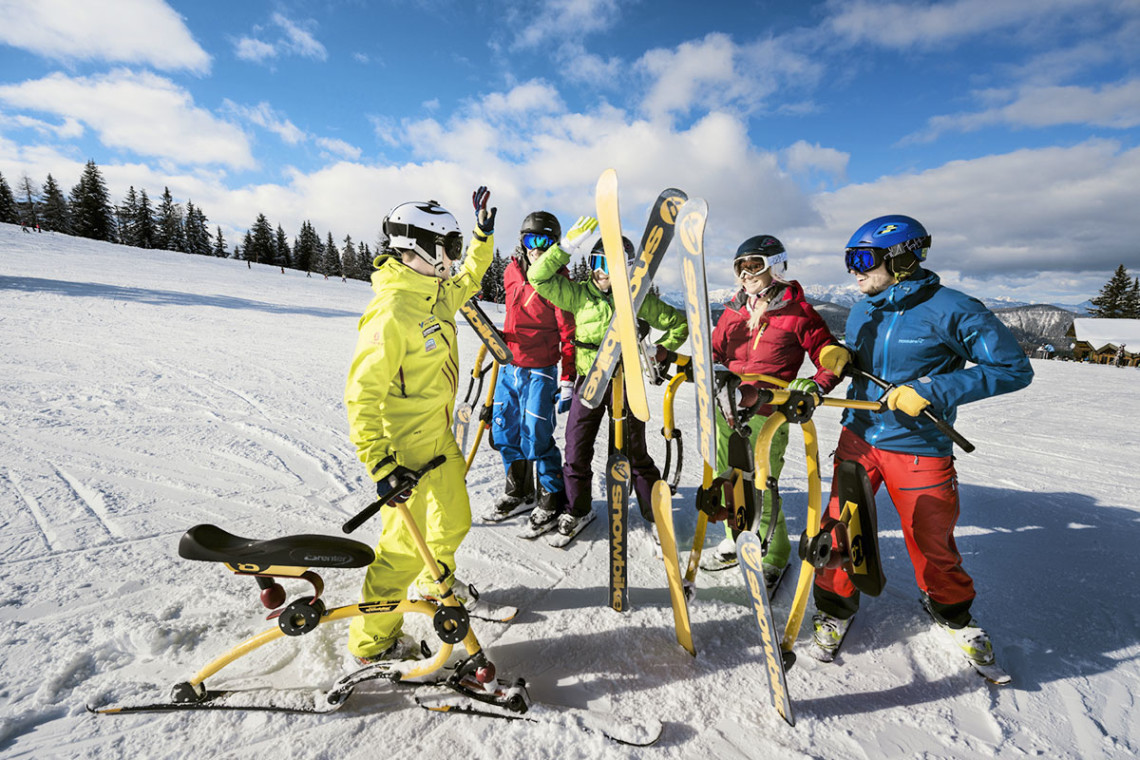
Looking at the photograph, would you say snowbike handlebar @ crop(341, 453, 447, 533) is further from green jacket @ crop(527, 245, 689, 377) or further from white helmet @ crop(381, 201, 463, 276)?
green jacket @ crop(527, 245, 689, 377)

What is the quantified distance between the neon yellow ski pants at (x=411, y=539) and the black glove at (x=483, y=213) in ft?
5.01

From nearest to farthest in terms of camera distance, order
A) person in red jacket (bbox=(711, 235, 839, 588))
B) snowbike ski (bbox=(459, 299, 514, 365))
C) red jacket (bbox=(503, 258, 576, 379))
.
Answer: person in red jacket (bbox=(711, 235, 839, 588)) → snowbike ski (bbox=(459, 299, 514, 365)) → red jacket (bbox=(503, 258, 576, 379))

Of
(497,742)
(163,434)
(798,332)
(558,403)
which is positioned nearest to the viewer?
(497,742)

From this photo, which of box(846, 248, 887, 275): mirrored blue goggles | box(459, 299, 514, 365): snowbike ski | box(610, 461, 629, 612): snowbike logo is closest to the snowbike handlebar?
box(610, 461, 629, 612): snowbike logo

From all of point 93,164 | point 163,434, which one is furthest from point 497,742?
point 93,164

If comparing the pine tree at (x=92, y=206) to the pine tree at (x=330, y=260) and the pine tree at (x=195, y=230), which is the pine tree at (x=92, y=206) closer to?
the pine tree at (x=195, y=230)

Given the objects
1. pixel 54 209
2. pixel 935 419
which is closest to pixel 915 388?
pixel 935 419

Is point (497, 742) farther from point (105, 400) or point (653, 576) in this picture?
point (105, 400)

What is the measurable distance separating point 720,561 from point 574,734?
198 centimetres

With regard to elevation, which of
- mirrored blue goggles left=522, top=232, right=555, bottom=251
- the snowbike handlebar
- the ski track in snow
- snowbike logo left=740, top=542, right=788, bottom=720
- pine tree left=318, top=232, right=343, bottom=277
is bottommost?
the ski track in snow

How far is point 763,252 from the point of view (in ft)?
10.8

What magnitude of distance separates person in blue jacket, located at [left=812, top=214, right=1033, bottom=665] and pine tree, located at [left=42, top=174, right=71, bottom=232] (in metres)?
76.4

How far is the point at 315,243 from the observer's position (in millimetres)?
66125

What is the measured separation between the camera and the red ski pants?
2672 millimetres
